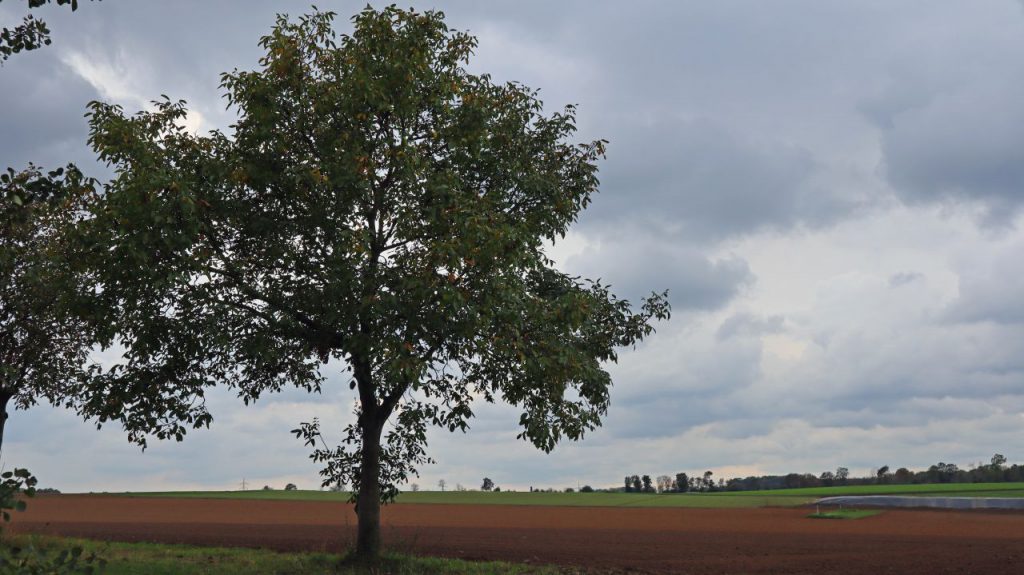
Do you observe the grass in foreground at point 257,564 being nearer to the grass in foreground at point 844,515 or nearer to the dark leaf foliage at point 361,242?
the dark leaf foliage at point 361,242

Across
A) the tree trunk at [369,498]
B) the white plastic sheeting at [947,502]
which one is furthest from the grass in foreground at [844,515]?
the tree trunk at [369,498]

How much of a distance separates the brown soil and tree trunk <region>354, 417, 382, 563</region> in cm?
198

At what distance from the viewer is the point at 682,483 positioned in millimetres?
148000

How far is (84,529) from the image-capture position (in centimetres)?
4425

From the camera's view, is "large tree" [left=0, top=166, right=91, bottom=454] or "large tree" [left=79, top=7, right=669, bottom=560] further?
"large tree" [left=0, top=166, right=91, bottom=454]

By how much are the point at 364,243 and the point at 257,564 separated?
1133 centimetres

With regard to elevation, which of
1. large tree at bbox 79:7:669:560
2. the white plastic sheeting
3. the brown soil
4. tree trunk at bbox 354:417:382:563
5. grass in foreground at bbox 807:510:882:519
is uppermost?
large tree at bbox 79:7:669:560

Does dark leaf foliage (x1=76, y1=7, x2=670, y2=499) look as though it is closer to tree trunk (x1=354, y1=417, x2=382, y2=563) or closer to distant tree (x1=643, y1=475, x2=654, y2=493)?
tree trunk (x1=354, y1=417, x2=382, y2=563)

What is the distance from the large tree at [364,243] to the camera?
63.4 feet

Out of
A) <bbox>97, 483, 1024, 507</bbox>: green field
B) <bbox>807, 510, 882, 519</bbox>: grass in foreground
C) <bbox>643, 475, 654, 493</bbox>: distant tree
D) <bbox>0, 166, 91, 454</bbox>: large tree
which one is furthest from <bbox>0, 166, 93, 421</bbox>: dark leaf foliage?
<bbox>643, 475, 654, 493</bbox>: distant tree

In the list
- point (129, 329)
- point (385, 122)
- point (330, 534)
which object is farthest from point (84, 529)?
point (385, 122)

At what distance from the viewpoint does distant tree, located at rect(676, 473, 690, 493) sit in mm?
146625

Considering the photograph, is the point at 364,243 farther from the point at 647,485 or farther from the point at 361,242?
the point at 647,485

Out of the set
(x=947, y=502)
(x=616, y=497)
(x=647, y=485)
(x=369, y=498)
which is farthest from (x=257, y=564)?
(x=647, y=485)
